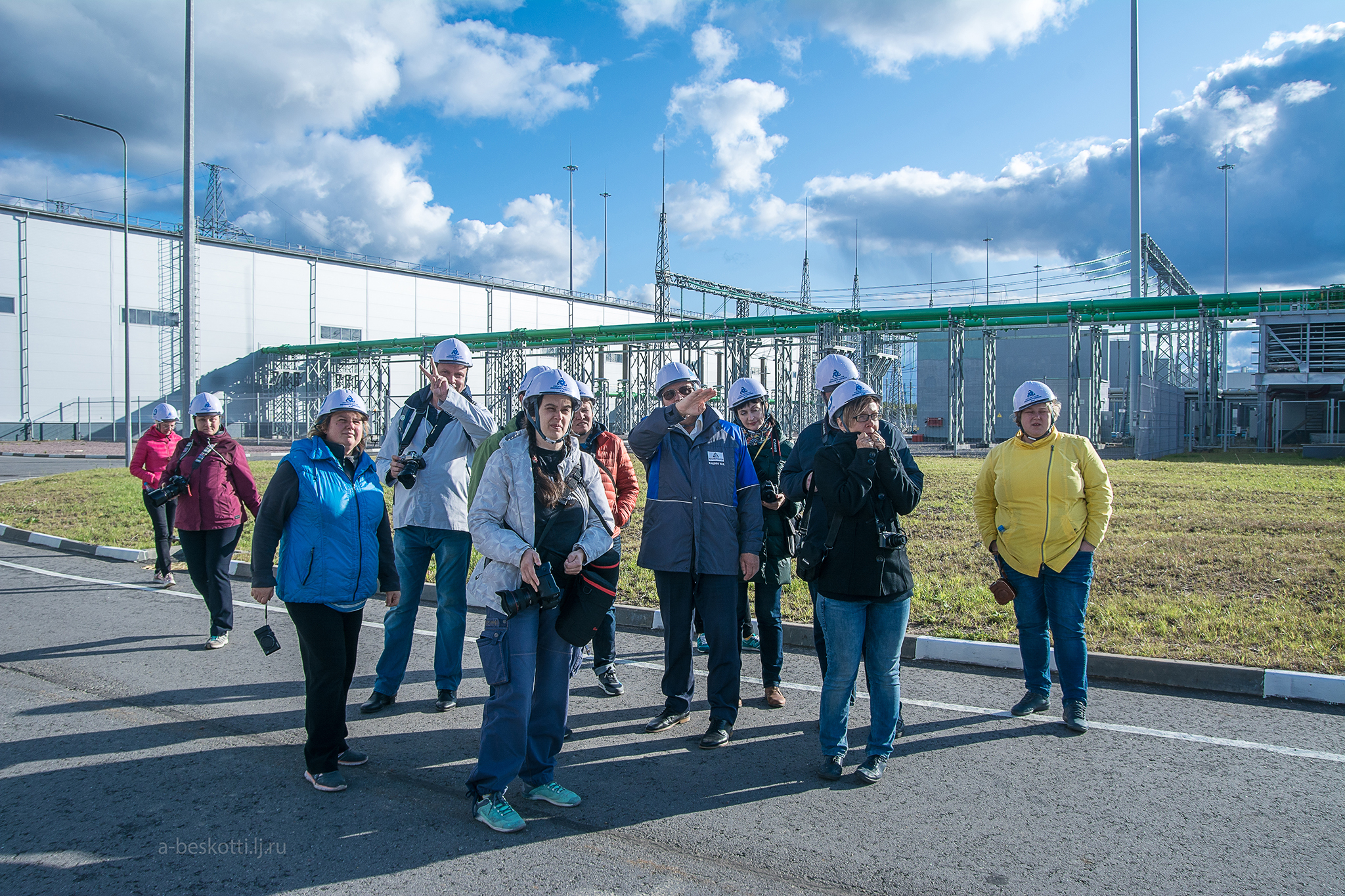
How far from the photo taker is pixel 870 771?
3.78 meters

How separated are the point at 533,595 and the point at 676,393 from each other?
1700mm

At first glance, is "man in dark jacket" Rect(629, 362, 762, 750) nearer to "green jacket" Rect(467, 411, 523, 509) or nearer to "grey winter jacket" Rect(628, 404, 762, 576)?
"grey winter jacket" Rect(628, 404, 762, 576)

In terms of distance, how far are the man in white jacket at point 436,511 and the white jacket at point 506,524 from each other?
1362 mm

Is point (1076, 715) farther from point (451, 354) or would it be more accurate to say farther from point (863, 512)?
point (451, 354)

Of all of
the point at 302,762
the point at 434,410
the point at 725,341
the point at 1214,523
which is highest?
the point at 725,341

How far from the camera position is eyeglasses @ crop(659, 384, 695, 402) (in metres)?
4.53

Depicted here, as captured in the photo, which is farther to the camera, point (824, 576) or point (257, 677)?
point (257, 677)

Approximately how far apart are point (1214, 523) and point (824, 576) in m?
8.45

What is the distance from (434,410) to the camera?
4.96m

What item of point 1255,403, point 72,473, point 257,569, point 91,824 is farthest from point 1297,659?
point 1255,403

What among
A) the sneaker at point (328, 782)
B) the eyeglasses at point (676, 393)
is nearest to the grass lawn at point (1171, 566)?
the eyeglasses at point (676, 393)

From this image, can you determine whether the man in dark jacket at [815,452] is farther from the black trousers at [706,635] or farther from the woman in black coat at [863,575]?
the black trousers at [706,635]

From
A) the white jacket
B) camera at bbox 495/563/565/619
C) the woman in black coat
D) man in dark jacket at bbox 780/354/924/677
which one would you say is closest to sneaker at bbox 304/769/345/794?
the white jacket

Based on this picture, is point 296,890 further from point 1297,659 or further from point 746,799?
point 1297,659
